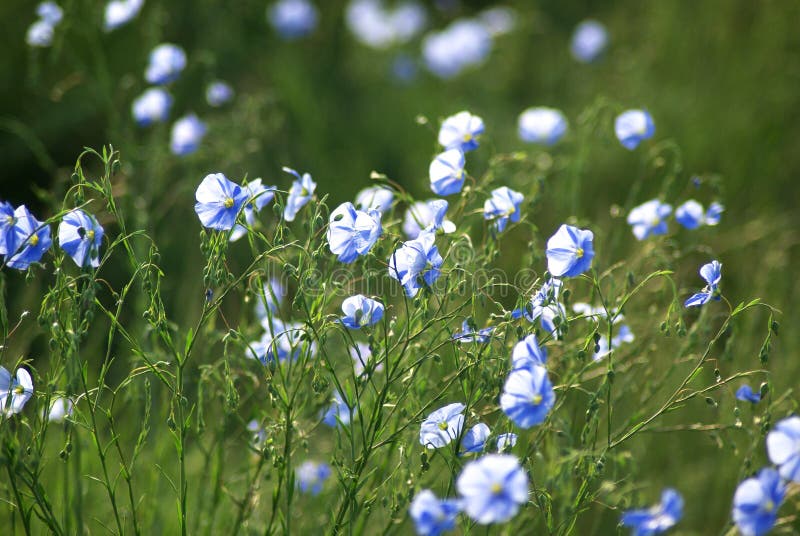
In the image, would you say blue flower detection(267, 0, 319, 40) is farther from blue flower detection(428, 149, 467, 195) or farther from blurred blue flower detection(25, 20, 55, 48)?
blue flower detection(428, 149, 467, 195)

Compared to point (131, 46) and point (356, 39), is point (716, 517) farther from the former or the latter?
point (356, 39)

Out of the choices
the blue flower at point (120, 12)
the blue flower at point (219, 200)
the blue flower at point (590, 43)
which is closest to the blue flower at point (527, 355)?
the blue flower at point (219, 200)

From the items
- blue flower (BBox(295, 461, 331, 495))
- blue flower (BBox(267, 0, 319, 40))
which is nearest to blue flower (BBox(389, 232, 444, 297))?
blue flower (BBox(295, 461, 331, 495))

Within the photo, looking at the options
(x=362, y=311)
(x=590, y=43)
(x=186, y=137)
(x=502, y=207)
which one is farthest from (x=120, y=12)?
(x=590, y=43)

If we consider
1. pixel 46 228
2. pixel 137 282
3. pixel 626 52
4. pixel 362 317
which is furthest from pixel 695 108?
pixel 46 228

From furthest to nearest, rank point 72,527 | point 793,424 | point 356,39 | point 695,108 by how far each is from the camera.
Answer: point 356,39
point 695,108
point 72,527
point 793,424

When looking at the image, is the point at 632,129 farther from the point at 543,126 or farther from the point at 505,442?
the point at 505,442

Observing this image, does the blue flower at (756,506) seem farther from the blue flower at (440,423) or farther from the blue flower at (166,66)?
the blue flower at (166,66)
